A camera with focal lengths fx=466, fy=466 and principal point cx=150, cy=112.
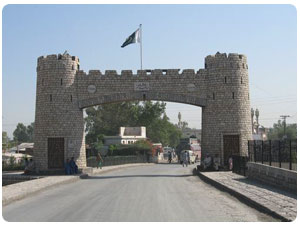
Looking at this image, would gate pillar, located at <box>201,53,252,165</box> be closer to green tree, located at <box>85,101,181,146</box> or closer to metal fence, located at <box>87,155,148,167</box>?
metal fence, located at <box>87,155,148,167</box>

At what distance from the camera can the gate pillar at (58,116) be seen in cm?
2916

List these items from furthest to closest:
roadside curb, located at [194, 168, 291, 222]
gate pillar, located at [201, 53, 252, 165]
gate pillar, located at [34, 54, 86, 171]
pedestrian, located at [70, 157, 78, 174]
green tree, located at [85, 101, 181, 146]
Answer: green tree, located at [85, 101, 181, 146] → gate pillar, located at [34, 54, 86, 171] → gate pillar, located at [201, 53, 252, 165] → pedestrian, located at [70, 157, 78, 174] → roadside curb, located at [194, 168, 291, 222]

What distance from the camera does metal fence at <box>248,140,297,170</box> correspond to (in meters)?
16.3

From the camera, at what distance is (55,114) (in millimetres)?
29203

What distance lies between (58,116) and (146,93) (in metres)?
5.70

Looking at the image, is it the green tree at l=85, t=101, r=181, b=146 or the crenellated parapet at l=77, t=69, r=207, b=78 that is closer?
the crenellated parapet at l=77, t=69, r=207, b=78

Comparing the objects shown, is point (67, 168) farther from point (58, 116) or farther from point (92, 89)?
point (92, 89)

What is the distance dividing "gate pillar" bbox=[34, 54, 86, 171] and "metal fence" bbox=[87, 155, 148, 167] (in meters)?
10.5

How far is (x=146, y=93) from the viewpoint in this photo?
2889cm

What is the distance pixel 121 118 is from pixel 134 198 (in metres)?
83.4

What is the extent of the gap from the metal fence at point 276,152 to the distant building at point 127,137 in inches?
2003

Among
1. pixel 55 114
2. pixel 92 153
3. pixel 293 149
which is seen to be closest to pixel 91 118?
pixel 92 153

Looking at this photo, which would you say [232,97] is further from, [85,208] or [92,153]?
[92,153]

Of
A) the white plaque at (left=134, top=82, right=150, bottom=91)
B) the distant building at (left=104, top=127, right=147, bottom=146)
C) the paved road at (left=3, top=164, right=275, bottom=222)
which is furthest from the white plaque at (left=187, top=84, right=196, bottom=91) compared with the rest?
the distant building at (left=104, top=127, right=147, bottom=146)
